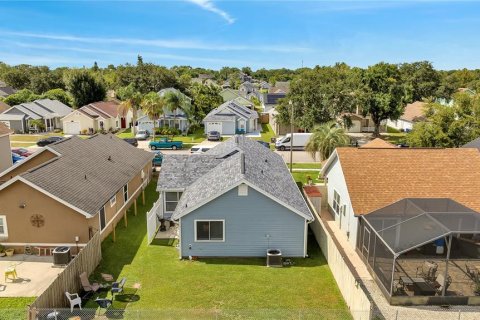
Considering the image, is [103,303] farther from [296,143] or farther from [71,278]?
[296,143]

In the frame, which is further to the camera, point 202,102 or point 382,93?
point 202,102

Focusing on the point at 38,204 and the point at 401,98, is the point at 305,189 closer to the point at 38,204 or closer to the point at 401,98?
the point at 38,204

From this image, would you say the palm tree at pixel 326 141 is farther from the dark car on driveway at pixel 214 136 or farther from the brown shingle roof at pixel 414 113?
the brown shingle roof at pixel 414 113

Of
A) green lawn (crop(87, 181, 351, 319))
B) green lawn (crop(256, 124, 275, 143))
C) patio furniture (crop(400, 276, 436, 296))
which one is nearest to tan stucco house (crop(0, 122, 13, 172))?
green lawn (crop(87, 181, 351, 319))

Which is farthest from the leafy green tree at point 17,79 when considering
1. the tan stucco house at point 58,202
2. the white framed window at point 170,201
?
the white framed window at point 170,201

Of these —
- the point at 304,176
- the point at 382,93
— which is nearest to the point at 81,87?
the point at 382,93

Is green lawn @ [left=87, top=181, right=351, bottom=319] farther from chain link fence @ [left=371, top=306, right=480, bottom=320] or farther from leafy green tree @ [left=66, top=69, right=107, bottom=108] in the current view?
leafy green tree @ [left=66, top=69, right=107, bottom=108]
